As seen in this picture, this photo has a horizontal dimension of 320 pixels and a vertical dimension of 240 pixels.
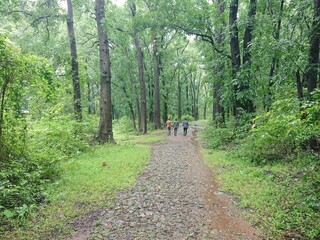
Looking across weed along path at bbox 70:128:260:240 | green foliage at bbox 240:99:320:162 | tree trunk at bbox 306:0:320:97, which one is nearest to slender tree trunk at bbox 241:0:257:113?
green foliage at bbox 240:99:320:162

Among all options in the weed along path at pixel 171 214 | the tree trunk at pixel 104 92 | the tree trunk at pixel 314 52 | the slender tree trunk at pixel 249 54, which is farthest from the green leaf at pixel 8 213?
the slender tree trunk at pixel 249 54

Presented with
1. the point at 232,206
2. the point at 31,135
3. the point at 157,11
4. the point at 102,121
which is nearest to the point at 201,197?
the point at 232,206

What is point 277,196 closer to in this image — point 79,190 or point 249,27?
point 79,190

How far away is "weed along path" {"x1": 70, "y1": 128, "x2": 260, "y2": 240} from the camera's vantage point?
163 inches

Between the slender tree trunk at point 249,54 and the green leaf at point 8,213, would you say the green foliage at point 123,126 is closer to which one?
the slender tree trunk at point 249,54

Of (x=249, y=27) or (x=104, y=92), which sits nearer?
(x=249, y=27)

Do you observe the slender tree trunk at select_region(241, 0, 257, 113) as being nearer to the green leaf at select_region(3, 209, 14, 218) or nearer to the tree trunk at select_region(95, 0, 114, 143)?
the tree trunk at select_region(95, 0, 114, 143)

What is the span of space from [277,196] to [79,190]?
464 centimetres

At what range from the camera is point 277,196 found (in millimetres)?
5398

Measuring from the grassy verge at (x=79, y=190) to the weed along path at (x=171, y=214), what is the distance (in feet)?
1.21

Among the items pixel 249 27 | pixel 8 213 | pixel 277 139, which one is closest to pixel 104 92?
pixel 249 27

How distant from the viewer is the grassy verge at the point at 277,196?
420cm

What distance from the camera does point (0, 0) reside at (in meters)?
11.0

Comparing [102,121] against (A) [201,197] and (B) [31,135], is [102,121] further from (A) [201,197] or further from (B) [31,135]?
(A) [201,197]
